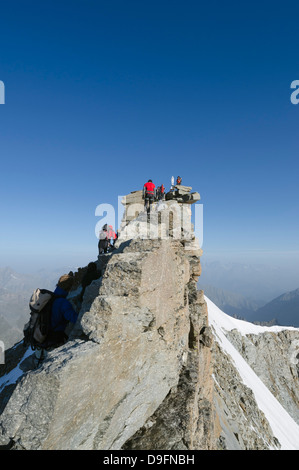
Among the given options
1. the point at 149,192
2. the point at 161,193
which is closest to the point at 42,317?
the point at 149,192

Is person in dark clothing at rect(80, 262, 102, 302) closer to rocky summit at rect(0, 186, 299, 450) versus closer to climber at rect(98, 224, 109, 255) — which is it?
rocky summit at rect(0, 186, 299, 450)

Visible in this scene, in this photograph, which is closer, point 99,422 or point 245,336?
point 99,422

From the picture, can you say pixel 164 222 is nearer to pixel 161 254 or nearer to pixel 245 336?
pixel 161 254

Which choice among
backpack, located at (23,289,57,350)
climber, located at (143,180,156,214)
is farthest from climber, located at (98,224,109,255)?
backpack, located at (23,289,57,350)

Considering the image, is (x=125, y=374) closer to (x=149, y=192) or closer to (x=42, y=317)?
(x=42, y=317)

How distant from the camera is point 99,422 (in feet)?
19.2

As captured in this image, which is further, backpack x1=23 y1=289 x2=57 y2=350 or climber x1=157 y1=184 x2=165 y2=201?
climber x1=157 y1=184 x2=165 y2=201

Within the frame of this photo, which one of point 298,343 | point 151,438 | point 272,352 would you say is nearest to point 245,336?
point 272,352

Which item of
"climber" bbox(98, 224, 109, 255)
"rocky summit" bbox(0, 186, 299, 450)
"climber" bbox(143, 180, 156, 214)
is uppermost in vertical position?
"climber" bbox(143, 180, 156, 214)

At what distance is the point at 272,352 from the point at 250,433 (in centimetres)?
4508

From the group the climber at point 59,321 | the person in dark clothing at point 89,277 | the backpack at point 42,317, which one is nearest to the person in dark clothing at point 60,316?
the climber at point 59,321

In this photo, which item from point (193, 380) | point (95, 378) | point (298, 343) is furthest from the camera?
point (298, 343)
